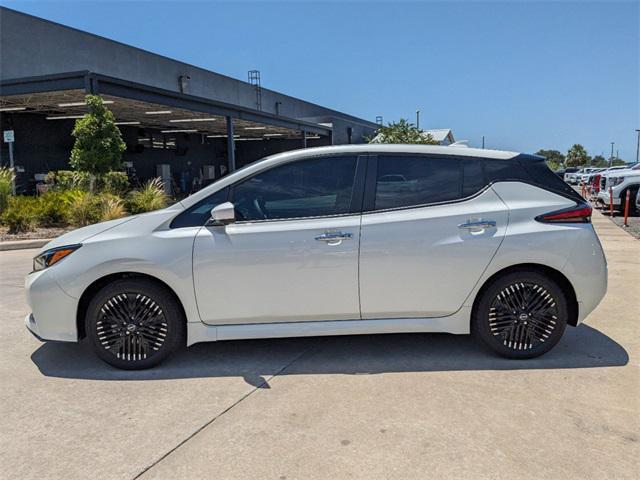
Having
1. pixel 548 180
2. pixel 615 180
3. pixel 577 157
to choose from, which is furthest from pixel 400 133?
pixel 577 157

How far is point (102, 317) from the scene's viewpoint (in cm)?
395

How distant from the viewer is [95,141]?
48.9ft

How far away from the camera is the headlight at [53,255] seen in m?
3.99

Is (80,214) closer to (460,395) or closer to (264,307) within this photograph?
(264,307)

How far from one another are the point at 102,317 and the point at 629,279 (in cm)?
675

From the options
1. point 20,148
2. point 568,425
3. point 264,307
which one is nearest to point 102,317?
point 264,307

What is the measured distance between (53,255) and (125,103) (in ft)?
57.8

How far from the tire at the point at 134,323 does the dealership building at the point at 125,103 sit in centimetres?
1374

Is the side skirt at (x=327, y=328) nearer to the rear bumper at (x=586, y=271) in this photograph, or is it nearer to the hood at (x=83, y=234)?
the rear bumper at (x=586, y=271)

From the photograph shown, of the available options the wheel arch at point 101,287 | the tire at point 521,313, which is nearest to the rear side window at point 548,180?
the tire at point 521,313

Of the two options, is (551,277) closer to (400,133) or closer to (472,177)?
(472,177)

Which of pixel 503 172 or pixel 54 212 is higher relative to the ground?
pixel 503 172

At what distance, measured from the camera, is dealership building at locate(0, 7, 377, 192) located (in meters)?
17.9

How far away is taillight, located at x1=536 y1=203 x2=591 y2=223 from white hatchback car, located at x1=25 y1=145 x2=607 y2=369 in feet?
0.04
